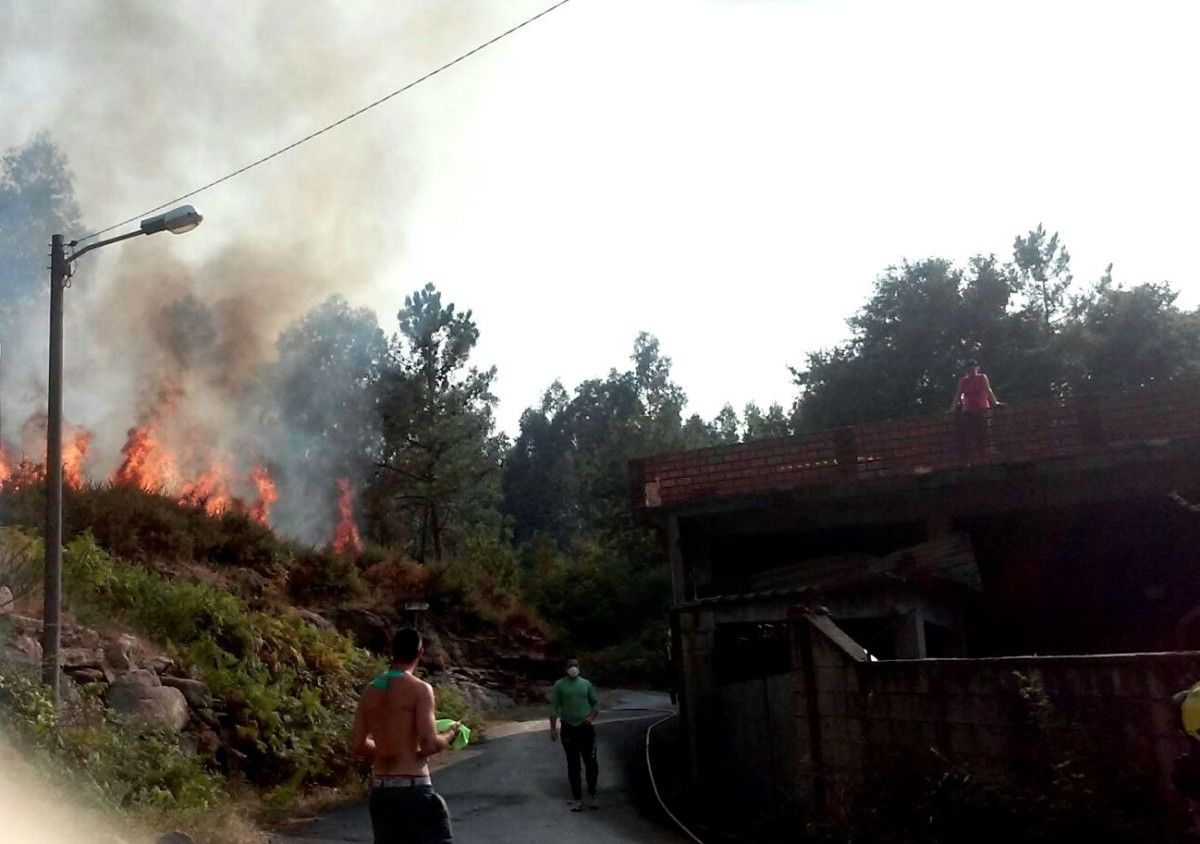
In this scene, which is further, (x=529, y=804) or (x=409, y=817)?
(x=529, y=804)

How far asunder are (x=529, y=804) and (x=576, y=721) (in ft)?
3.99

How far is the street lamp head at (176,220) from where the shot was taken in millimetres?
10258

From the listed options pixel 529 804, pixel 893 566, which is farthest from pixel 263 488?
pixel 893 566

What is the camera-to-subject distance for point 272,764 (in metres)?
12.6

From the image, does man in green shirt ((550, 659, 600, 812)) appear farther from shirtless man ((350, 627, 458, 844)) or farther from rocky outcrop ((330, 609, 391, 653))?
rocky outcrop ((330, 609, 391, 653))

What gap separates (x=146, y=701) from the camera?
1141 cm

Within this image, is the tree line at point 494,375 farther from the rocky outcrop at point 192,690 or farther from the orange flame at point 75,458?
the rocky outcrop at point 192,690

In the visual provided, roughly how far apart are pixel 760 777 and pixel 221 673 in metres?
6.56

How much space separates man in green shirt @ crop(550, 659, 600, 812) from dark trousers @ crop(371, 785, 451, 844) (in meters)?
6.41

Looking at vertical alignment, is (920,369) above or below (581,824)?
above

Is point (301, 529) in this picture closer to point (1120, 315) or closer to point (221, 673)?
point (221, 673)

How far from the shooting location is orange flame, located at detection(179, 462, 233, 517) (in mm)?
21609

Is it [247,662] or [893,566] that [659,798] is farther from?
[247,662]

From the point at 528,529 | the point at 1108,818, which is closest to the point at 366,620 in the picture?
the point at 1108,818
